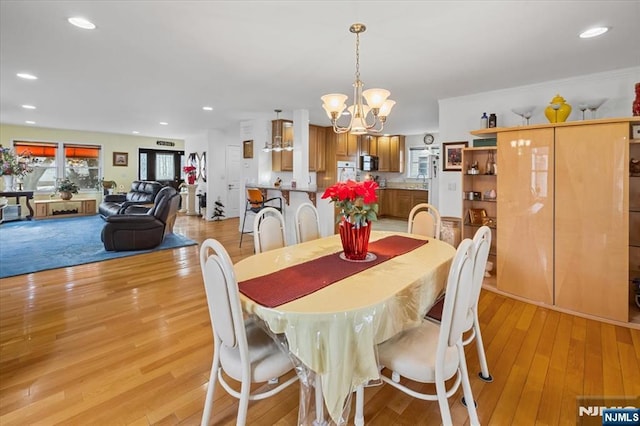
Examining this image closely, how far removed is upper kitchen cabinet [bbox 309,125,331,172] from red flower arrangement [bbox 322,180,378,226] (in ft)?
17.4

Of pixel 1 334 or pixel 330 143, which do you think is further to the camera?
pixel 330 143

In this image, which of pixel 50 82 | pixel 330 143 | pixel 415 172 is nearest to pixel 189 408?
pixel 50 82

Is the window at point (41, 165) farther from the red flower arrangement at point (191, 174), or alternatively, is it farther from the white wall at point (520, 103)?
the white wall at point (520, 103)

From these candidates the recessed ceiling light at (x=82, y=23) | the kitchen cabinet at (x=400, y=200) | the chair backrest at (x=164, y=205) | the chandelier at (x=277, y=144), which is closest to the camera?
the recessed ceiling light at (x=82, y=23)

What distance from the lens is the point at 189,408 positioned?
5.71 feet

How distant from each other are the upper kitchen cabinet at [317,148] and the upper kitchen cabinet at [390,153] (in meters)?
2.22

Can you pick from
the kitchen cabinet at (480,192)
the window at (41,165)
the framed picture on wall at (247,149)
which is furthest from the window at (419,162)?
the window at (41,165)

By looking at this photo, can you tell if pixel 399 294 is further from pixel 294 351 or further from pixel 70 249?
pixel 70 249

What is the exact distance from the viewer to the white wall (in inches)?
135

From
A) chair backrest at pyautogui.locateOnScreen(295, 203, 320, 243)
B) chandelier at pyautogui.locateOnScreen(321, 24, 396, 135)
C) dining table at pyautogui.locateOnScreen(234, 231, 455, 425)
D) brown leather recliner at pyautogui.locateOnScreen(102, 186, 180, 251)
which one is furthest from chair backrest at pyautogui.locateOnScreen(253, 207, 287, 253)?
brown leather recliner at pyautogui.locateOnScreen(102, 186, 180, 251)

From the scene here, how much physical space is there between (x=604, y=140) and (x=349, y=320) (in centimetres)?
299

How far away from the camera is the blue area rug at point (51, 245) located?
14.3 feet

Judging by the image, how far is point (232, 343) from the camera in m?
1.38

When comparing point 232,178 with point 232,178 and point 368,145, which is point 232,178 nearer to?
point 232,178
